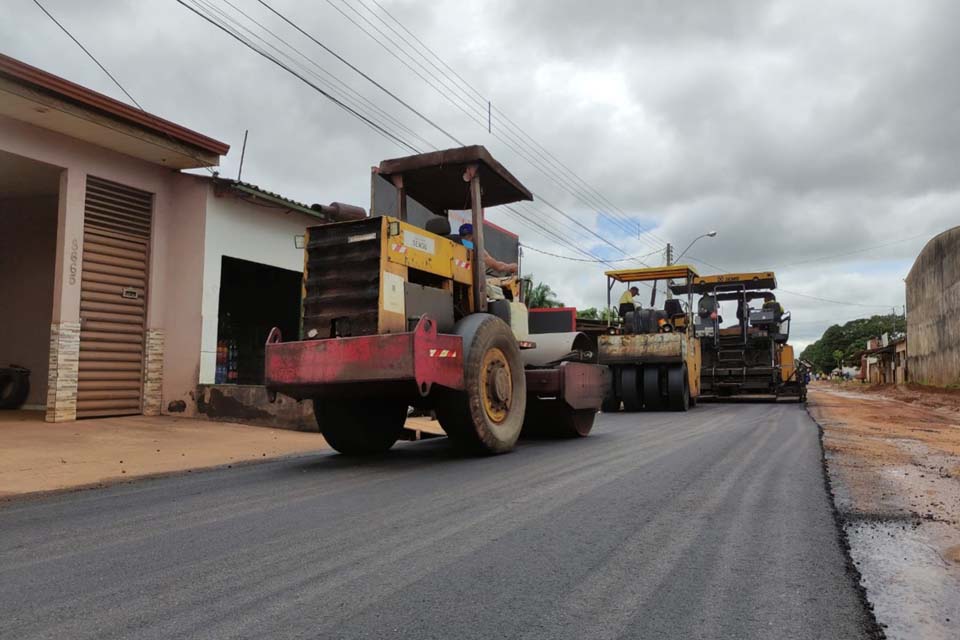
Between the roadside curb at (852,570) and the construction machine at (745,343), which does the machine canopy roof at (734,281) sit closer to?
the construction machine at (745,343)

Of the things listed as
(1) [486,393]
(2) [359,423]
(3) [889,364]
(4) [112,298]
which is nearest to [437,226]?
(1) [486,393]

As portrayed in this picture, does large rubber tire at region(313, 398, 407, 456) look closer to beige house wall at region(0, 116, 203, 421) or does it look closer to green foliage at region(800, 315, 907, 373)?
beige house wall at region(0, 116, 203, 421)

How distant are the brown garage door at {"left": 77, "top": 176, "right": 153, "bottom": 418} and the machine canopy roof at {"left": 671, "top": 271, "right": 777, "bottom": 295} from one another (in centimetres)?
1205

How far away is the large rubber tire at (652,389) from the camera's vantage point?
14.9m

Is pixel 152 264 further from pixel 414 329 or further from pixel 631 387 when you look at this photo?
pixel 631 387

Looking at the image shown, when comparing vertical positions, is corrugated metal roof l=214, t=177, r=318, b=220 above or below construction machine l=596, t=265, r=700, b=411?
above

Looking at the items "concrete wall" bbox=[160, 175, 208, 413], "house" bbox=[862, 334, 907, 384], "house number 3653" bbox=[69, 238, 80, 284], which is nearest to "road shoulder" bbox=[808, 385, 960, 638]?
"concrete wall" bbox=[160, 175, 208, 413]

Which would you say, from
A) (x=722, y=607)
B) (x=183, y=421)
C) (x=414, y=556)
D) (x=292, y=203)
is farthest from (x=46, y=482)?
(x=292, y=203)

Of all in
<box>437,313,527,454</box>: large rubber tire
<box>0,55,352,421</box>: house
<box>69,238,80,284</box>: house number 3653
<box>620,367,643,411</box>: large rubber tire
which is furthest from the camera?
<box>620,367,643,411</box>: large rubber tire

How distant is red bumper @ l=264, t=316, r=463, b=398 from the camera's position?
5.80 meters

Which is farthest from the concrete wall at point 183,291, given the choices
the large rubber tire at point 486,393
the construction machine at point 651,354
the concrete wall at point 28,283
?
the construction machine at point 651,354

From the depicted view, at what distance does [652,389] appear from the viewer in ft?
49.1

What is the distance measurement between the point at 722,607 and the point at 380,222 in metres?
4.54

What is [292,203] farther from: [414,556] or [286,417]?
[414,556]
